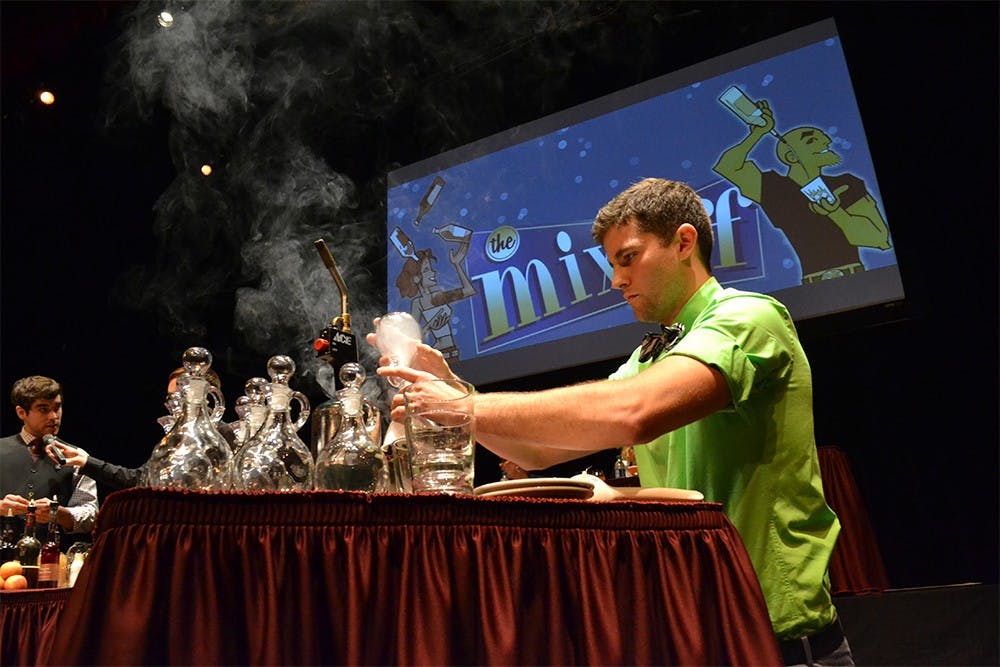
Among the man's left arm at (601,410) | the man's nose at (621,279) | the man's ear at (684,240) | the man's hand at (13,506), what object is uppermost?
the man's ear at (684,240)

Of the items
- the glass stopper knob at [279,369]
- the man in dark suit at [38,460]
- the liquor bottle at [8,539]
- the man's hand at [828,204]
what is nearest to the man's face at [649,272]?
the glass stopper knob at [279,369]

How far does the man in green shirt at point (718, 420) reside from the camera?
136 cm

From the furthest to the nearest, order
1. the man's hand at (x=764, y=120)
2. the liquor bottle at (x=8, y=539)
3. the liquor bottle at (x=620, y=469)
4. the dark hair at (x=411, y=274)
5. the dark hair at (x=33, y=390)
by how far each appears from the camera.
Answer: the dark hair at (x=411, y=274)
the dark hair at (x=33, y=390)
the liquor bottle at (x=620, y=469)
the man's hand at (x=764, y=120)
the liquor bottle at (x=8, y=539)

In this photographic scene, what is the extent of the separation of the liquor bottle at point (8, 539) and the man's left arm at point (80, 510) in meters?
0.40

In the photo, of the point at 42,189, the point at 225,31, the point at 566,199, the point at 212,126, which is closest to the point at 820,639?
the point at 566,199

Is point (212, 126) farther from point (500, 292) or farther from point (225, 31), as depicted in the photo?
point (500, 292)

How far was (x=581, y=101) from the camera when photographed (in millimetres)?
4656

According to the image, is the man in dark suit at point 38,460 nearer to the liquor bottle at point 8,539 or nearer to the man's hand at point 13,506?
the man's hand at point 13,506

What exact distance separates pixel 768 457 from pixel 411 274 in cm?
355

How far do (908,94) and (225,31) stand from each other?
133 inches

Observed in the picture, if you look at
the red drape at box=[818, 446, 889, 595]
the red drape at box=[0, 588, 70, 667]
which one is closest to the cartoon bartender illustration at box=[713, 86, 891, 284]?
the red drape at box=[818, 446, 889, 595]

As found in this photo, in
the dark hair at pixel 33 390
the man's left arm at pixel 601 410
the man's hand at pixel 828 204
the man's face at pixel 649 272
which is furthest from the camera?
the dark hair at pixel 33 390

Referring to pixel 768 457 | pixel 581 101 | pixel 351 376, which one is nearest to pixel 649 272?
pixel 768 457

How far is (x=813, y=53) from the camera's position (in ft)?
12.4
